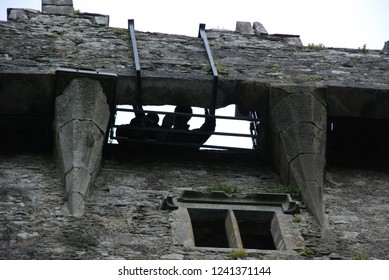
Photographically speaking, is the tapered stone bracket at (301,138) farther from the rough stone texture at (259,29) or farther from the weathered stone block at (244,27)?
the weathered stone block at (244,27)

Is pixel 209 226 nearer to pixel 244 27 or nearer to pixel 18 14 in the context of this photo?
pixel 18 14

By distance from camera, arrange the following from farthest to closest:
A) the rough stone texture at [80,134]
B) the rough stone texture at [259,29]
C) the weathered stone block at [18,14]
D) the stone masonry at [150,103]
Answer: the rough stone texture at [259,29] < the weathered stone block at [18,14] < the rough stone texture at [80,134] < the stone masonry at [150,103]

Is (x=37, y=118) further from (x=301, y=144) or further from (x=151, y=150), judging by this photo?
(x=301, y=144)

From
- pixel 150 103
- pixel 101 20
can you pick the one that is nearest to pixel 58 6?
pixel 101 20

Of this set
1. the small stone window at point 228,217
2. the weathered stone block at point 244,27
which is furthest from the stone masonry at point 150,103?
the weathered stone block at point 244,27

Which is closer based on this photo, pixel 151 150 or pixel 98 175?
pixel 98 175

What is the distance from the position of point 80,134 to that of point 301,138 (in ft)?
7.10

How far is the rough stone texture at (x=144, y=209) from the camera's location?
33.6 feet

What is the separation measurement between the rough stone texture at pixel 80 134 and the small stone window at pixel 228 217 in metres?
0.83

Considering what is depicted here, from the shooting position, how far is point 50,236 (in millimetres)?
10297

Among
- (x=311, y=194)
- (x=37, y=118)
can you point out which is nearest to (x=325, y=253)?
(x=311, y=194)

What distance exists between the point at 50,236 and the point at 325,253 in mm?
2324

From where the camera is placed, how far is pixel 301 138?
39.8ft

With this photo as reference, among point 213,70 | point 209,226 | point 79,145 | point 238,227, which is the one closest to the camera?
point 238,227
